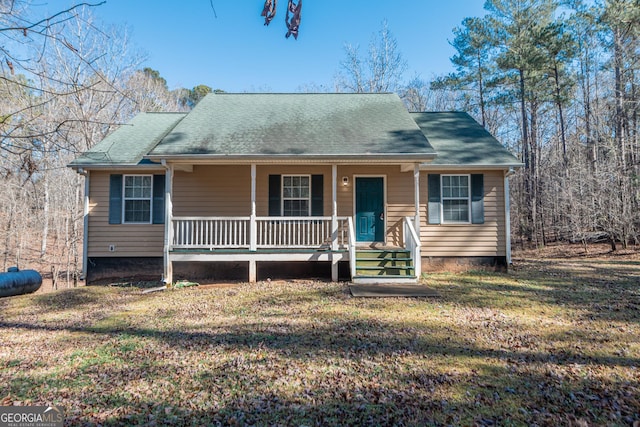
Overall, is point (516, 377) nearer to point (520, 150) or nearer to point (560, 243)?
point (560, 243)

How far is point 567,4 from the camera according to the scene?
16.9 metres

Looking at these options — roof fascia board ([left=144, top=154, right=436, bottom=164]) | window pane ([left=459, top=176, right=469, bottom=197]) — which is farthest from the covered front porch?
window pane ([left=459, top=176, right=469, bottom=197])

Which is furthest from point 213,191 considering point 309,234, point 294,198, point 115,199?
point 309,234

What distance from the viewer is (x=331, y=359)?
3980mm

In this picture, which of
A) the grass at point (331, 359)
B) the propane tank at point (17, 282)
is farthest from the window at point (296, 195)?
the propane tank at point (17, 282)

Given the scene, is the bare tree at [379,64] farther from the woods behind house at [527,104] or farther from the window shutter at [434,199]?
the window shutter at [434,199]

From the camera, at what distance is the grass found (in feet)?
9.90

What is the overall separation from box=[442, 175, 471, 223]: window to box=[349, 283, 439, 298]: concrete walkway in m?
2.94

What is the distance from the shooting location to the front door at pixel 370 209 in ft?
31.5

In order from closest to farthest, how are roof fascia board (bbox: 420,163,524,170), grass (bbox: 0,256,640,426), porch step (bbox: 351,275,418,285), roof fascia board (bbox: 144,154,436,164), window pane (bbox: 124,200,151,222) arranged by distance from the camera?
1. grass (bbox: 0,256,640,426)
2. porch step (bbox: 351,275,418,285)
3. roof fascia board (bbox: 144,154,436,164)
4. roof fascia board (bbox: 420,163,524,170)
5. window pane (bbox: 124,200,151,222)

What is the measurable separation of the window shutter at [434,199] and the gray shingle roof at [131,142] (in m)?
8.16

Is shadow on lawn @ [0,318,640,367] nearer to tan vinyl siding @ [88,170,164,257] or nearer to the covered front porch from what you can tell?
the covered front porch

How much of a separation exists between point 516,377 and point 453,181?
22.1 ft

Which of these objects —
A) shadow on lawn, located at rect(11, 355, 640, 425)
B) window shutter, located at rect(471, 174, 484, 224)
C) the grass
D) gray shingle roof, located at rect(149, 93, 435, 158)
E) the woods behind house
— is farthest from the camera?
the woods behind house
